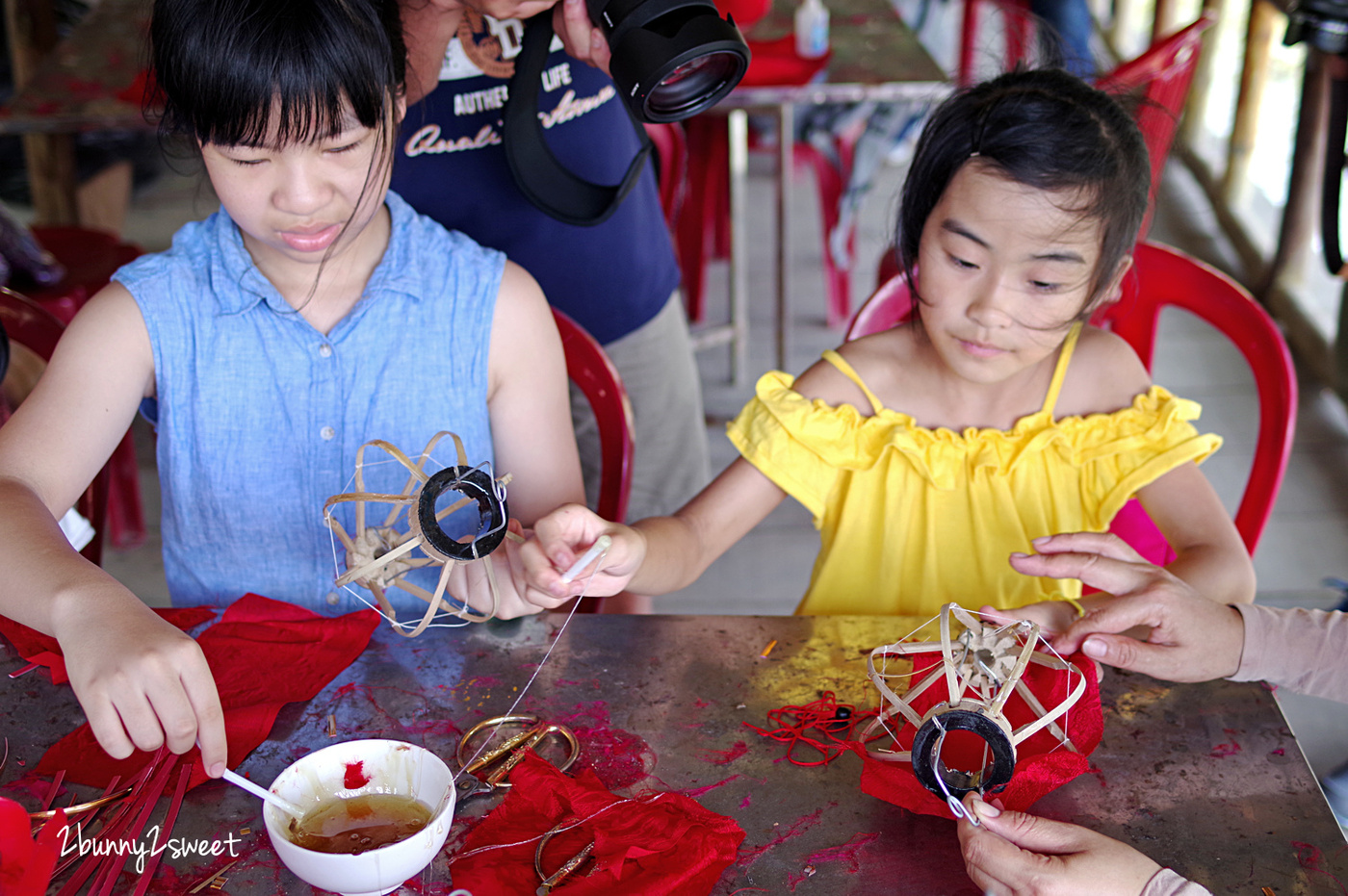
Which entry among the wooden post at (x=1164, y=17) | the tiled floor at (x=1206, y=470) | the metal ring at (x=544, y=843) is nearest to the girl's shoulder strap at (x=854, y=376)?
the tiled floor at (x=1206, y=470)

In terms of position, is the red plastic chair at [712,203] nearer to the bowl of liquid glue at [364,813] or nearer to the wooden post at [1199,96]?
the wooden post at [1199,96]

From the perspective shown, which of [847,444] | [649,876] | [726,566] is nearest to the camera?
[649,876]

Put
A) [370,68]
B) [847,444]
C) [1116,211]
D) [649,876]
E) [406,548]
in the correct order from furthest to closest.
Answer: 1. [847,444]
2. [1116,211]
3. [370,68]
4. [406,548]
5. [649,876]

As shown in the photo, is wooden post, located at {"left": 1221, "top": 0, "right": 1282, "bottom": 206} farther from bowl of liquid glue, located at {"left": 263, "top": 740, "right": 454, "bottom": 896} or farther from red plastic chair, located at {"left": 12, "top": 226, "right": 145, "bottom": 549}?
bowl of liquid glue, located at {"left": 263, "top": 740, "right": 454, "bottom": 896}

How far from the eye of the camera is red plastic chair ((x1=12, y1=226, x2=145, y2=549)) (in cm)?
234

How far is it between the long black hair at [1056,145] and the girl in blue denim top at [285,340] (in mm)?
511

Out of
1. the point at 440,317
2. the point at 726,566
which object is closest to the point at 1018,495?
the point at 440,317

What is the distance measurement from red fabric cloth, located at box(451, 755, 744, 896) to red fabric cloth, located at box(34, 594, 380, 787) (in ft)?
0.74

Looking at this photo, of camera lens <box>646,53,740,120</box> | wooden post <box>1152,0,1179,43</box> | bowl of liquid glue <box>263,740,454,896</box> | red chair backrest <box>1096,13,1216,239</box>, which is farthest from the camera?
wooden post <box>1152,0,1179,43</box>

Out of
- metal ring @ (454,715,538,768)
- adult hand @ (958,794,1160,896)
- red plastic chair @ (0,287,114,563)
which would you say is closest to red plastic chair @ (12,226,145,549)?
red plastic chair @ (0,287,114,563)

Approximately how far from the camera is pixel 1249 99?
3875 mm

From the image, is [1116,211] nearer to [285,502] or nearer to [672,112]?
[672,112]

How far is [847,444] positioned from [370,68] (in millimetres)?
666

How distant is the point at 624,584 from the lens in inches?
43.1
